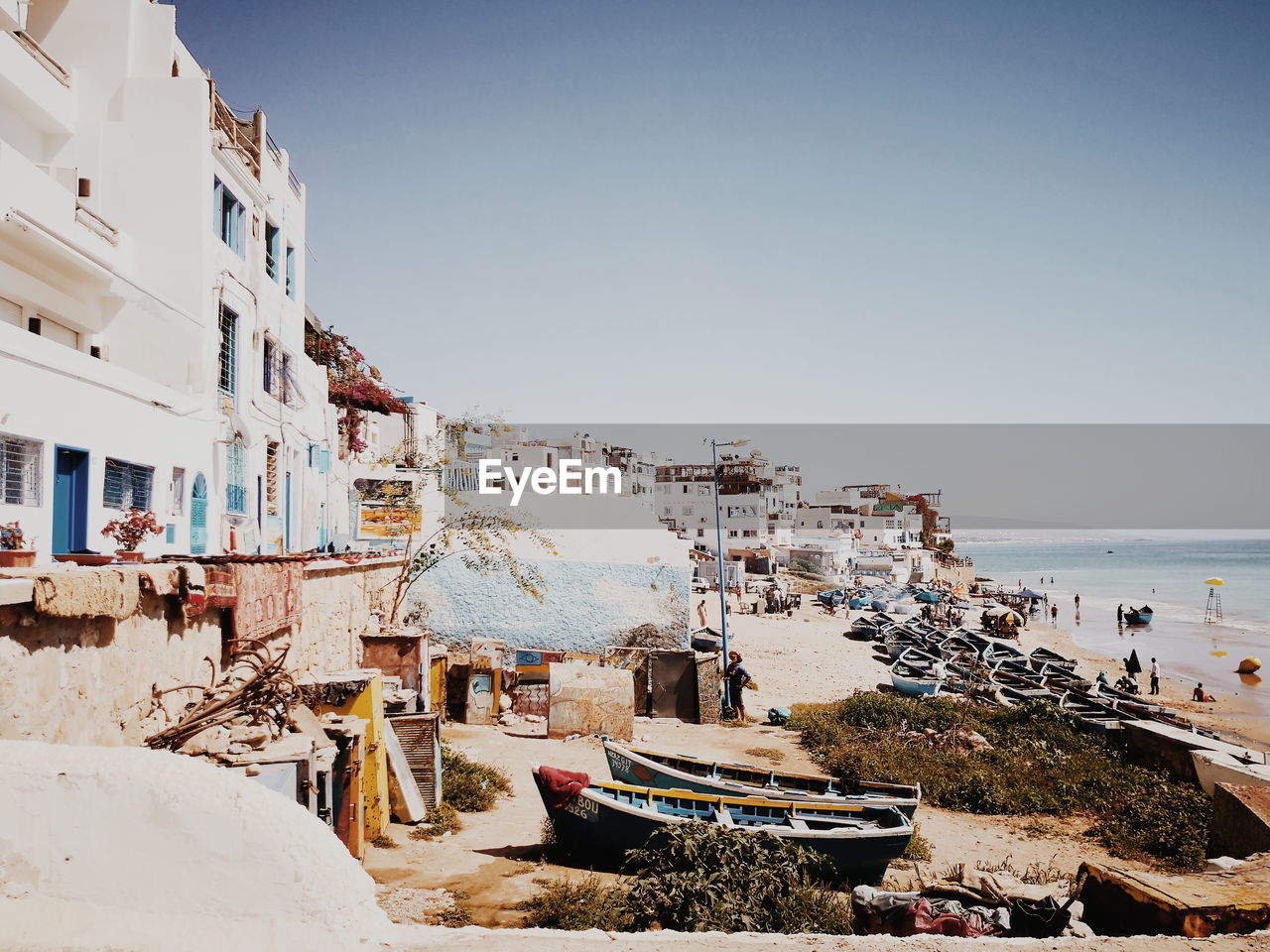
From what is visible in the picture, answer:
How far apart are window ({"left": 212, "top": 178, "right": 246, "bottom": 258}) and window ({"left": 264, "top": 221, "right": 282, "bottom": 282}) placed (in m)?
1.54

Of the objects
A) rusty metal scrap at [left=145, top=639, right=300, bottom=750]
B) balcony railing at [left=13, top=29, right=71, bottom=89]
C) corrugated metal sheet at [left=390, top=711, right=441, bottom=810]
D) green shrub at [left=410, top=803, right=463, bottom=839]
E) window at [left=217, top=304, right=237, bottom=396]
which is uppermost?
balcony railing at [left=13, top=29, right=71, bottom=89]

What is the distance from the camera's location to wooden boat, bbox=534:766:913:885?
Result: 9.90 m

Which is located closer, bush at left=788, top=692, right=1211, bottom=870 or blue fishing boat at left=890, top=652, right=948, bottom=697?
bush at left=788, top=692, right=1211, bottom=870

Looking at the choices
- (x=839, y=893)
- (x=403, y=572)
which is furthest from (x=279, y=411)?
(x=839, y=893)

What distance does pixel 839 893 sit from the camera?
9.60m

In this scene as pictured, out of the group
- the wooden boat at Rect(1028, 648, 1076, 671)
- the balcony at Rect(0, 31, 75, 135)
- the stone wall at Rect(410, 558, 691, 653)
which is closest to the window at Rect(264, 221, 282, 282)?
the balcony at Rect(0, 31, 75, 135)

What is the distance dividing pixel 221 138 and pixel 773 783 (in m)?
14.7

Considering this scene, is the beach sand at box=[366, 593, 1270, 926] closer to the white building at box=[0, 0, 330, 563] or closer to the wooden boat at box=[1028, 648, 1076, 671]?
the wooden boat at box=[1028, 648, 1076, 671]

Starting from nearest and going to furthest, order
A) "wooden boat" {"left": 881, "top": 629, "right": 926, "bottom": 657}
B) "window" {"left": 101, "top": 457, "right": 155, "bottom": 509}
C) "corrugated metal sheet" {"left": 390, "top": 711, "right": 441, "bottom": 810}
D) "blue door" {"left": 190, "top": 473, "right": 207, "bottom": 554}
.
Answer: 1. "corrugated metal sheet" {"left": 390, "top": 711, "right": 441, "bottom": 810}
2. "window" {"left": 101, "top": 457, "right": 155, "bottom": 509}
3. "blue door" {"left": 190, "top": 473, "right": 207, "bottom": 554}
4. "wooden boat" {"left": 881, "top": 629, "right": 926, "bottom": 657}

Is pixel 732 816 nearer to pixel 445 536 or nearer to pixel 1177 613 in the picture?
pixel 445 536

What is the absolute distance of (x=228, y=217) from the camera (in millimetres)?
15680

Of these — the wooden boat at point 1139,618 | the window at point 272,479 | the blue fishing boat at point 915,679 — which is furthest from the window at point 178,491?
the wooden boat at point 1139,618

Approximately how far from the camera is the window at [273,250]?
17734mm

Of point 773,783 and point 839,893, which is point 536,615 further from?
point 839,893
